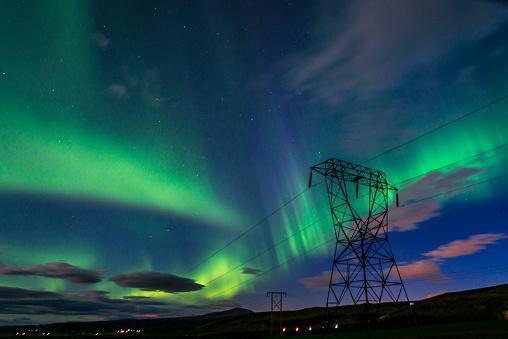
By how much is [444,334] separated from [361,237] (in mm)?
13813

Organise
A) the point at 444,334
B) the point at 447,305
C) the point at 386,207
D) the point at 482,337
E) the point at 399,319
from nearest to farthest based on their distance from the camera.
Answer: the point at 482,337 → the point at 444,334 → the point at 386,207 → the point at 399,319 → the point at 447,305

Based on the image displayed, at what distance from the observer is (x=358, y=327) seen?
9119cm

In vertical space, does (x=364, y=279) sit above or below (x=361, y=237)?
below

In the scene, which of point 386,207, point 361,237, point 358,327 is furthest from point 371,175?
point 358,327

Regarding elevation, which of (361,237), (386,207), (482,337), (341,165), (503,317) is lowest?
(482,337)

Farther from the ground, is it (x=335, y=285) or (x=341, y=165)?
(x=341, y=165)

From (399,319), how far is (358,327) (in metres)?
12.2

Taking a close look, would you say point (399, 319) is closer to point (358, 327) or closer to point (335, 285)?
point (358, 327)

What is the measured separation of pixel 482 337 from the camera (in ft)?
131

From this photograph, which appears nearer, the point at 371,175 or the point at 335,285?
the point at 335,285

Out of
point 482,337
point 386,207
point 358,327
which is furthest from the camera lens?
point 358,327

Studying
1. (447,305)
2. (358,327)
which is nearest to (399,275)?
(358,327)

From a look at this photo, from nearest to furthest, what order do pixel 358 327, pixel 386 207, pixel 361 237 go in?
pixel 361 237
pixel 386 207
pixel 358 327

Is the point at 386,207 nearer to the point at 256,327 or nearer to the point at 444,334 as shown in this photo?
the point at 444,334
